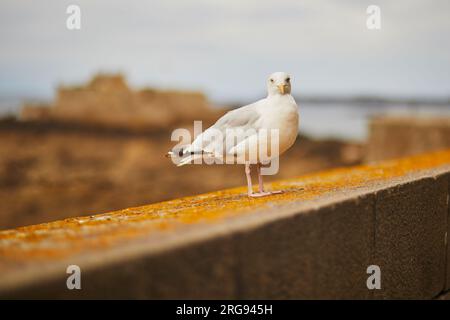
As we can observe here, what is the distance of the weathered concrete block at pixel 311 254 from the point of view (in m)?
2.22

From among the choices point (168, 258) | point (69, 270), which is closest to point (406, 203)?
point (168, 258)

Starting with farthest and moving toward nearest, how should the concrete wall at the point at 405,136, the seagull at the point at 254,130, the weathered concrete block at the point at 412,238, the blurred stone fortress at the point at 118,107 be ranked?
the blurred stone fortress at the point at 118,107 < the concrete wall at the point at 405,136 < the seagull at the point at 254,130 < the weathered concrete block at the point at 412,238

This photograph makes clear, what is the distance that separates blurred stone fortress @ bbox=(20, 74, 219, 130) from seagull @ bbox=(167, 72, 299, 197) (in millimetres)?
37677

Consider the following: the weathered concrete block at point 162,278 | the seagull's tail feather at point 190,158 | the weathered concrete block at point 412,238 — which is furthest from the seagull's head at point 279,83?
the weathered concrete block at point 162,278

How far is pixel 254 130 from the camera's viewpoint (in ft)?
10.7

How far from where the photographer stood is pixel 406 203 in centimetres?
318

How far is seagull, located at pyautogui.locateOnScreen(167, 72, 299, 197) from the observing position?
3.25 m

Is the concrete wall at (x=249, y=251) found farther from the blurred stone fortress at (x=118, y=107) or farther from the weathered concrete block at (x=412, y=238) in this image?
the blurred stone fortress at (x=118, y=107)

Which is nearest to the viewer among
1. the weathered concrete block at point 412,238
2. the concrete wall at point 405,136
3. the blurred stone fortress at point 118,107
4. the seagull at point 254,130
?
the weathered concrete block at point 412,238

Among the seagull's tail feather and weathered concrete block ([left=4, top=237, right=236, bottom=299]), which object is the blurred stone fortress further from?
weathered concrete block ([left=4, top=237, right=236, bottom=299])

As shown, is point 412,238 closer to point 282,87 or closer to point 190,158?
point 282,87

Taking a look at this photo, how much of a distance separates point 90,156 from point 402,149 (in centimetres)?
2152
